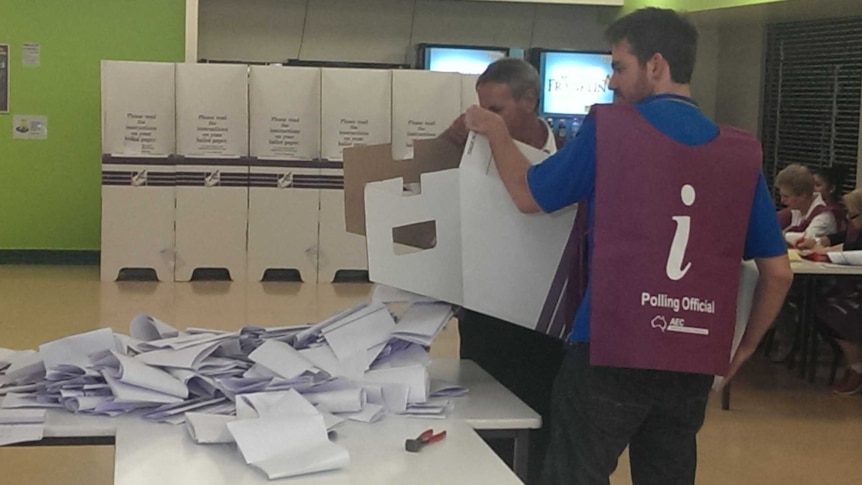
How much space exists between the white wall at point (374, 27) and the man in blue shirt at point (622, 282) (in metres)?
8.82

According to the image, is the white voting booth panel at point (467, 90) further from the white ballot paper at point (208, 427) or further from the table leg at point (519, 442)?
the white ballot paper at point (208, 427)

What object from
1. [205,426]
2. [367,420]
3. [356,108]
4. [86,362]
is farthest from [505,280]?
[356,108]

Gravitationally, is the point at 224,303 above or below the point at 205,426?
below

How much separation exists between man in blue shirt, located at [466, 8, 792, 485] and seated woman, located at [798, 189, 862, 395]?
422 cm

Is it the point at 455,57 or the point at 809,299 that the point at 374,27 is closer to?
the point at 455,57

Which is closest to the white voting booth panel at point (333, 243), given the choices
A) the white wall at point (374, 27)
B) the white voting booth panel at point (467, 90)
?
the white voting booth panel at point (467, 90)

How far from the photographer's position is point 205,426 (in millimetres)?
2377

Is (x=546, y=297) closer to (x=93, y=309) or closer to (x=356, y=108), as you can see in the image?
(x=93, y=309)

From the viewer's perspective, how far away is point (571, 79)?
446 inches

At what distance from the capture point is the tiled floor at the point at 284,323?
4953 mm

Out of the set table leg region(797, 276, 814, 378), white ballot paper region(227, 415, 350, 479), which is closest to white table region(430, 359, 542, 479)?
white ballot paper region(227, 415, 350, 479)

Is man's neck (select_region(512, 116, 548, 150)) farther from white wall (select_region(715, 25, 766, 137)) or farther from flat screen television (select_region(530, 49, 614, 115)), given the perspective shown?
flat screen television (select_region(530, 49, 614, 115))

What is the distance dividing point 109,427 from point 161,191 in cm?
737

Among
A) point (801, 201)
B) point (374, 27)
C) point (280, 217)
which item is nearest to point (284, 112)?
point (280, 217)
